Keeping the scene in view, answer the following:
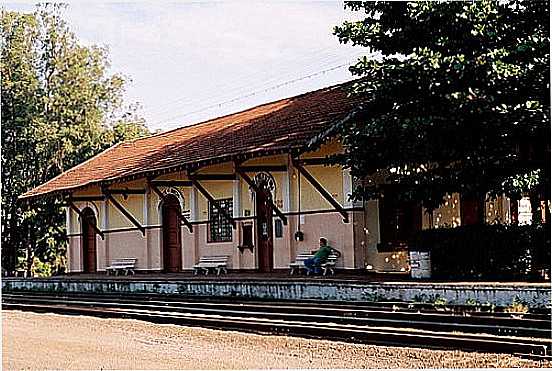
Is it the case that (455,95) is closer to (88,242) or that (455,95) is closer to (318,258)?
(318,258)

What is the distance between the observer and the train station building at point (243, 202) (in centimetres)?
2161

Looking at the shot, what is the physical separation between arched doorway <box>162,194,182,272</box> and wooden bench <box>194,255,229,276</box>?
66.8 inches

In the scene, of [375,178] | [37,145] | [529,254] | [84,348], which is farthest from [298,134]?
[37,145]

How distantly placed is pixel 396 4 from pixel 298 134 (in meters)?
4.48

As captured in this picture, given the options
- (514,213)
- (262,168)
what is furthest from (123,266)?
(514,213)

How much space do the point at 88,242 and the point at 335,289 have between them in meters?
15.8

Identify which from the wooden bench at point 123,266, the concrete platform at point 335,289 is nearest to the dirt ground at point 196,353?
the concrete platform at point 335,289

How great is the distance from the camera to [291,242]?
23328mm

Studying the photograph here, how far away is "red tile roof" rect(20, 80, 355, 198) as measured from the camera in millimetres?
22188

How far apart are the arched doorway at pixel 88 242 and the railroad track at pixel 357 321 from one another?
1085cm

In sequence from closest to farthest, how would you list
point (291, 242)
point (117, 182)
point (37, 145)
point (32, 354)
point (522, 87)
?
1. point (32, 354)
2. point (522, 87)
3. point (291, 242)
4. point (117, 182)
5. point (37, 145)

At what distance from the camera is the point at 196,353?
12.3 m

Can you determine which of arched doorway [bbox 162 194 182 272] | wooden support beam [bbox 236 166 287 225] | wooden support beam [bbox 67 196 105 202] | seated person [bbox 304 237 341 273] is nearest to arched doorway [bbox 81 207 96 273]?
wooden support beam [bbox 67 196 105 202]

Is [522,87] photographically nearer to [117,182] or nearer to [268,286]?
[268,286]
